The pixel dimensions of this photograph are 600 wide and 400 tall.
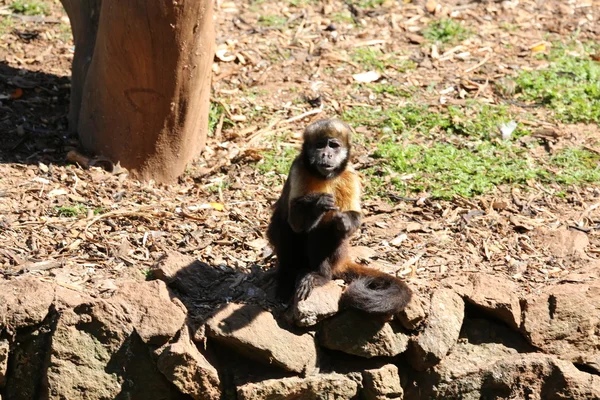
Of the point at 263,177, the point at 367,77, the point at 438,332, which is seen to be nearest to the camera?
the point at 438,332

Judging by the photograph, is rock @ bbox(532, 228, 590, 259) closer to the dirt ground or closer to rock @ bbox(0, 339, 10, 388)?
the dirt ground

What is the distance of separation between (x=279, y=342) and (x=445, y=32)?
18.2 feet

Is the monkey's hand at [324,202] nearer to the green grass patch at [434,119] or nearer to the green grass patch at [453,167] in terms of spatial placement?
the green grass patch at [453,167]

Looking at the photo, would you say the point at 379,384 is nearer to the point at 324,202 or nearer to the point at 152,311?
the point at 324,202

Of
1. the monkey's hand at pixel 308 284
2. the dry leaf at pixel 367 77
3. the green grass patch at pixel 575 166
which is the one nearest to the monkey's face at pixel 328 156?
the monkey's hand at pixel 308 284

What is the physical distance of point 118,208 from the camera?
6871mm

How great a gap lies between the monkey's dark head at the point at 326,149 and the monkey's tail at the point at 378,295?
2.58 feet

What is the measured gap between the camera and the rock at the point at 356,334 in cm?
559

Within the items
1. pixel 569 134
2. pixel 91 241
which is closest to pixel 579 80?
pixel 569 134

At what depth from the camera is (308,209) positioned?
17.8 feet

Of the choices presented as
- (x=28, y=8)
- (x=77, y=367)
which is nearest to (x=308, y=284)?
(x=77, y=367)

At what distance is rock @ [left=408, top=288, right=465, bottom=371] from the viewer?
5676 millimetres

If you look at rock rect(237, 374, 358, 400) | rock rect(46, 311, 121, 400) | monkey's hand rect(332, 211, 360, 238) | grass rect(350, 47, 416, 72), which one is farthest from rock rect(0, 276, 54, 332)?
grass rect(350, 47, 416, 72)

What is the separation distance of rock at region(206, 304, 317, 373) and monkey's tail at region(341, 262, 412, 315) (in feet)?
1.36
